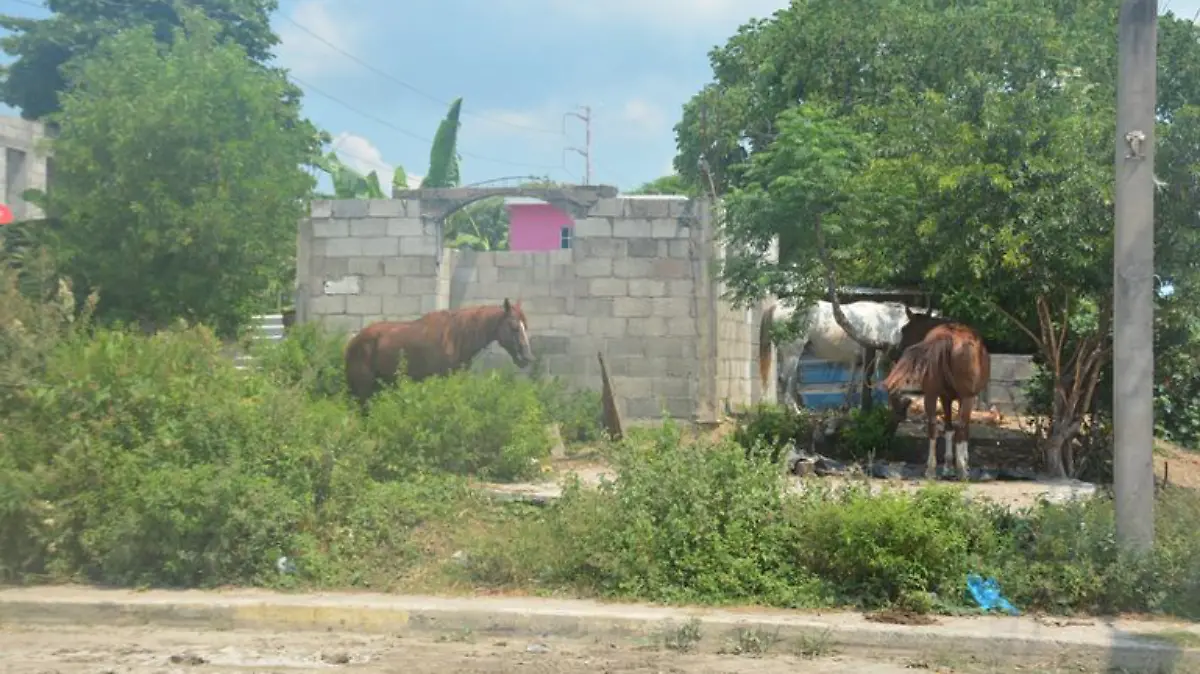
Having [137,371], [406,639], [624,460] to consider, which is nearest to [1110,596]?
[624,460]

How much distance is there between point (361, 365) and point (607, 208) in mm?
4012

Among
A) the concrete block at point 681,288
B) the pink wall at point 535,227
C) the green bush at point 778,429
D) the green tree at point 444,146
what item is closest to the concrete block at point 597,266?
the concrete block at point 681,288

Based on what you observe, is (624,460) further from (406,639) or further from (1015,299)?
(1015,299)

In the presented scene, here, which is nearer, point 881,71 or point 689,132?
point 881,71

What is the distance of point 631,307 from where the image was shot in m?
17.5

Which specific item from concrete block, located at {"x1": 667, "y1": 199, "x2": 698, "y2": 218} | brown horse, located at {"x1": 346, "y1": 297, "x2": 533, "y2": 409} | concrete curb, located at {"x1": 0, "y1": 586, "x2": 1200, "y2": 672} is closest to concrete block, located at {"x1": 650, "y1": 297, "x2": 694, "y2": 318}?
concrete block, located at {"x1": 667, "y1": 199, "x2": 698, "y2": 218}

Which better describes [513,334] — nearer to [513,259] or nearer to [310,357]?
[513,259]

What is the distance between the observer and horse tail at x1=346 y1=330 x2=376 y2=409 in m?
16.4

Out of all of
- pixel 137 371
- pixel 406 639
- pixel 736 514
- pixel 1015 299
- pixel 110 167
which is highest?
pixel 110 167

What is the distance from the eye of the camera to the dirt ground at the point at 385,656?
24.1ft

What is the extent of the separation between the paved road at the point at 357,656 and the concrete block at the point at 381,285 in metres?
9.98

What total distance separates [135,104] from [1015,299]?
12.9 metres

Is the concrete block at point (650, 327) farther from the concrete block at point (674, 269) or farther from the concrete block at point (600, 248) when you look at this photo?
the concrete block at point (600, 248)

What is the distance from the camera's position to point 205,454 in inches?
383
